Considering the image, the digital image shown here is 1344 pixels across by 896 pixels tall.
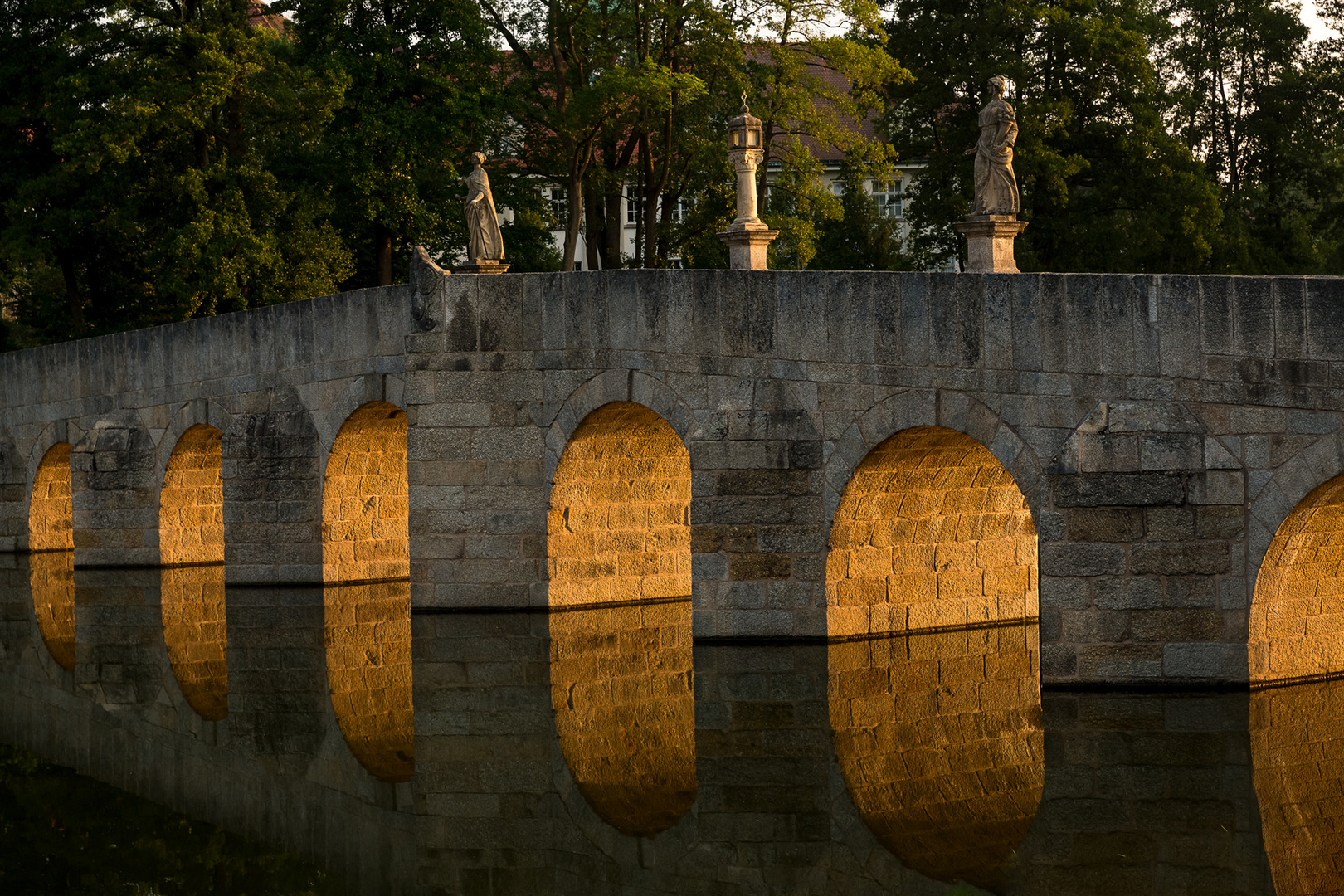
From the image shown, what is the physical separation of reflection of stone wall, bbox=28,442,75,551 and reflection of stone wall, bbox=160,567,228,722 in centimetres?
409

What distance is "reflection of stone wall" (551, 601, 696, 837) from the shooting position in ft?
29.3

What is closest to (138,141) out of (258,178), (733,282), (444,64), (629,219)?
(258,178)

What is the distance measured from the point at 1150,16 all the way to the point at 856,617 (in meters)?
20.4

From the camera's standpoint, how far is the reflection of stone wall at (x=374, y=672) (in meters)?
10.3

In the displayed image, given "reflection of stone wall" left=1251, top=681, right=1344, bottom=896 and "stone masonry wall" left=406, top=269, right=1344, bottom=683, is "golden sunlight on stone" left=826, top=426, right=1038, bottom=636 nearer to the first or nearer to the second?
"stone masonry wall" left=406, top=269, right=1344, bottom=683

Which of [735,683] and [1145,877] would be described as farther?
[735,683]

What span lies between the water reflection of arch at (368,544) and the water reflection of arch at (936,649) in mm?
3812

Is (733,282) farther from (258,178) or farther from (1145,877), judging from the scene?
(258,178)

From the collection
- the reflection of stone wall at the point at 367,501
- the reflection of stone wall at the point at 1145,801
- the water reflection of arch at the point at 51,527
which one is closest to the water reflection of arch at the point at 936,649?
the reflection of stone wall at the point at 1145,801

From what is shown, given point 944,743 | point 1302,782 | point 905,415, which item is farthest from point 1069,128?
point 1302,782

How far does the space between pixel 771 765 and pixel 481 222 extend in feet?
27.5

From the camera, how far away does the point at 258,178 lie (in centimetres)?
2638

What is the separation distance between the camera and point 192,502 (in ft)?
67.3

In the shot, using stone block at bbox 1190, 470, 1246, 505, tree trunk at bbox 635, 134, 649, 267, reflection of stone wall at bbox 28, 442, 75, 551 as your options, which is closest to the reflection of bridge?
stone block at bbox 1190, 470, 1246, 505
